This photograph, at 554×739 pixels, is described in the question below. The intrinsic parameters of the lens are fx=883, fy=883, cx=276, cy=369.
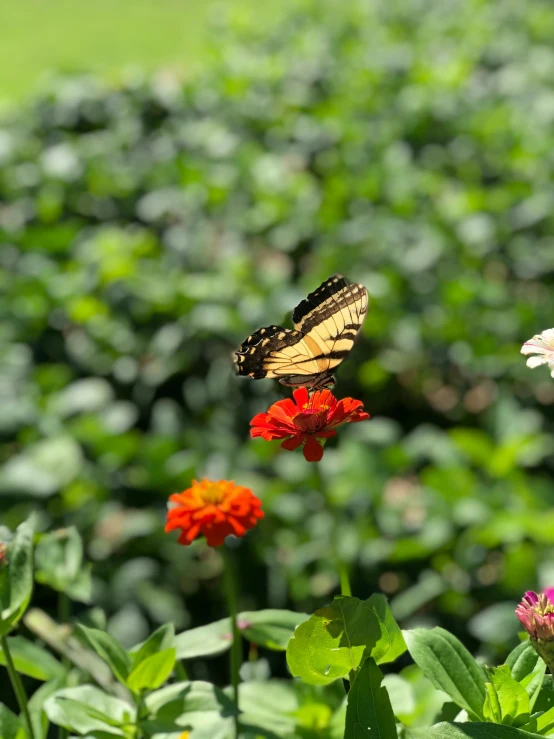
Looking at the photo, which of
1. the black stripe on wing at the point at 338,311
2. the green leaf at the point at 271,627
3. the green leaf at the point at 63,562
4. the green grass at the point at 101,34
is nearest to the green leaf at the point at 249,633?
the green leaf at the point at 271,627

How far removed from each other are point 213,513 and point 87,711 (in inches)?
6.6

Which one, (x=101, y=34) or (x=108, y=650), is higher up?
(x=101, y=34)

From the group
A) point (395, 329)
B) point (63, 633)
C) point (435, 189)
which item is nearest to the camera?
point (63, 633)

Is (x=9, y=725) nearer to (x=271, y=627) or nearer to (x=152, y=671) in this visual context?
(x=152, y=671)

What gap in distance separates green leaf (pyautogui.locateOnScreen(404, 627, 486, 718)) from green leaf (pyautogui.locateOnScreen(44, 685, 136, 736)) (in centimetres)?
22

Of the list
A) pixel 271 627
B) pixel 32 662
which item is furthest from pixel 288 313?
pixel 32 662

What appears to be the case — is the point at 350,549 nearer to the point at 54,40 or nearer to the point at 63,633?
the point at 63,633

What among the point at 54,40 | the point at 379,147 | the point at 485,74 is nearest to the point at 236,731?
the point at 379,147

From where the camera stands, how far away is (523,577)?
1457mm

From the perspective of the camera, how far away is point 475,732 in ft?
1.61

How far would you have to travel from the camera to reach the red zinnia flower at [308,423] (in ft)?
1.93

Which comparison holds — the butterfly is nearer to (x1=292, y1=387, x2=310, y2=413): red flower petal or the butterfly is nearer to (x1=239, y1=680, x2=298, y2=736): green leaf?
(x1=292, y1=387, x2=310, y2=413): red flower petal

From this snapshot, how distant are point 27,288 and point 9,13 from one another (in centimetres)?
610

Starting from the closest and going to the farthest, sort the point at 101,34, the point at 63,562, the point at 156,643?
the point at 156,643 → the point at 63,562 → the point at 101,34
